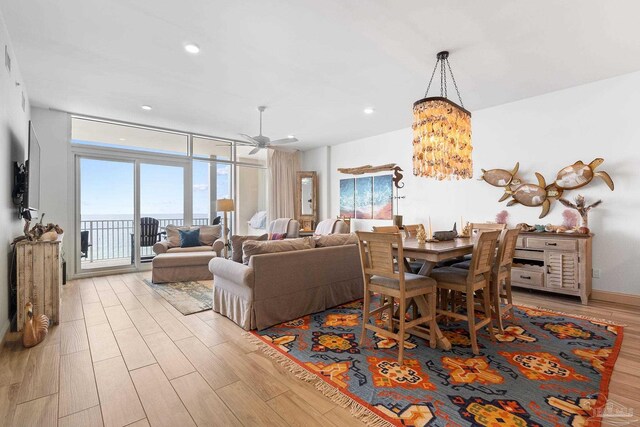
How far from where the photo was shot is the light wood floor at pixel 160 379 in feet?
5.52

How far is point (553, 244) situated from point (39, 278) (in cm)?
570

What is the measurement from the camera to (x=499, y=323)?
273 cm

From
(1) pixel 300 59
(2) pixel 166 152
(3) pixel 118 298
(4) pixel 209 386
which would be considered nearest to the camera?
(4) pixel 209 386

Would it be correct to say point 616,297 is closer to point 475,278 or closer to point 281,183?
point 475,278

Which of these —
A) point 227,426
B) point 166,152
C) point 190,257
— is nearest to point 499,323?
point 227,426

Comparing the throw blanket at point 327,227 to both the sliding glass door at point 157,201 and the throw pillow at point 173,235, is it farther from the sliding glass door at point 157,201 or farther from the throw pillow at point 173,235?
the sliding glass door at point 157,201

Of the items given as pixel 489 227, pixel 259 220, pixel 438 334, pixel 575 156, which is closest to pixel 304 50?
pixel 438 334

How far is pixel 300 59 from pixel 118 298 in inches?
146

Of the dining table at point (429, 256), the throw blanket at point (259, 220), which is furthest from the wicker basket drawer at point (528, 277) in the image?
the throw blanket at point (259, 220)

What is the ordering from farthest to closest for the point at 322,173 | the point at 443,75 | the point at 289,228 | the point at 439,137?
the point at 322,173, the point at 289,228, the point at 443,75, the point at 439,137

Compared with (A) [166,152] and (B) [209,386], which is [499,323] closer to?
(B) [209,386]

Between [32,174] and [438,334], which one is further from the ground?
[32,174]

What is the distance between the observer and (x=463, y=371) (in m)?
2.13

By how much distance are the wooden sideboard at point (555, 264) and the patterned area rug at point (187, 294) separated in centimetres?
412
